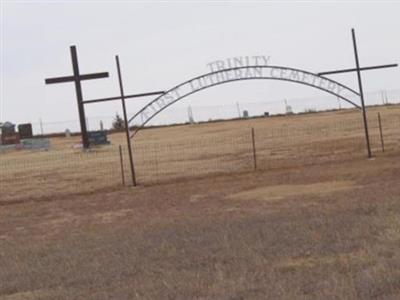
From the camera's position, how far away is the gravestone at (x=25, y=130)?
269 ft

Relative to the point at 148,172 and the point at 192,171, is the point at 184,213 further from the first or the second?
the point at 148,172

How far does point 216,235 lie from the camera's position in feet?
36.3

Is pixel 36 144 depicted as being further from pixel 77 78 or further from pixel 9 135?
pixel 77 78

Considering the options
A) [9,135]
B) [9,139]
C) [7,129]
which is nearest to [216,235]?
[9,139]

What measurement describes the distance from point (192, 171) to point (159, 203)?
32.1 feet

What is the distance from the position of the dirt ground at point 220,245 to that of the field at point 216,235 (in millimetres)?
26

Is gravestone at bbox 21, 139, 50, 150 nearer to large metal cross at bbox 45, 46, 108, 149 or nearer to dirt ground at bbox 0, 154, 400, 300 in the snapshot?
large metal cross at bbox 45, 46, 108, 149

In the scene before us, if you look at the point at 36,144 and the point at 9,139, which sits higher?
the point at 9,139

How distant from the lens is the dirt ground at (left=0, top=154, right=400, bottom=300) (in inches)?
289

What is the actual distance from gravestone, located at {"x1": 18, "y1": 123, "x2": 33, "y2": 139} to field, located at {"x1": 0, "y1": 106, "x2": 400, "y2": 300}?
2181 inches

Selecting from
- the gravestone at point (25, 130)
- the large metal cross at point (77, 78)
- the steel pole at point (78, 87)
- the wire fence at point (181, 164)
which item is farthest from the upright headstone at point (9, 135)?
the large metal cross at point (77, 78)

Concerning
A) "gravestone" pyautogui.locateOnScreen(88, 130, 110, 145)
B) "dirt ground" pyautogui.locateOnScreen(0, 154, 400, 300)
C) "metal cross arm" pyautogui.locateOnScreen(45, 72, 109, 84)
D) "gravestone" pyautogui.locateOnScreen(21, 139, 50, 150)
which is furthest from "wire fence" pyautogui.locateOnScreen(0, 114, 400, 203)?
"gravestone" pyautogui.locateOnScreen(21, 139, 50, 150)

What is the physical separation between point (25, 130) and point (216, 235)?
74295mm

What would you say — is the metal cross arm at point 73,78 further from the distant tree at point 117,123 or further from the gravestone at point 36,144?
the distant tree at point 117,123
